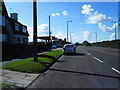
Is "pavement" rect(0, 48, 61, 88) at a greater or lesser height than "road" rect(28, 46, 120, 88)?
greater

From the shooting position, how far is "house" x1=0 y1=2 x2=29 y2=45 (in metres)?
33.7

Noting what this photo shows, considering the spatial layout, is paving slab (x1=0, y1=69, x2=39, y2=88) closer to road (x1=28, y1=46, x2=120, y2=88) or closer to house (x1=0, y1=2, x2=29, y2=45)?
road (x1=28, y1=46, x2=120, y2=88)

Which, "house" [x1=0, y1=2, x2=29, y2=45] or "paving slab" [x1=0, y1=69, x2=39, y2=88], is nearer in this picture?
"paving slab" [x1=0, y1=69, x2=39, y2=88]

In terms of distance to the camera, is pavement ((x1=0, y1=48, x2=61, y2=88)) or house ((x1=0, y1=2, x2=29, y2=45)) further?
house ((x1=0, y1=2, x2=29, y2=45))

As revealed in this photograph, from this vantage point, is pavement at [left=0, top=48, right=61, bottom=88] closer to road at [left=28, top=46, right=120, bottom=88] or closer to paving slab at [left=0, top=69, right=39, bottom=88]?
paving slab at [left=0, top=69, right=39, bottom=88]

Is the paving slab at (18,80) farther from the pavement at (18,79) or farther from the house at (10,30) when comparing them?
the house at (10,30)

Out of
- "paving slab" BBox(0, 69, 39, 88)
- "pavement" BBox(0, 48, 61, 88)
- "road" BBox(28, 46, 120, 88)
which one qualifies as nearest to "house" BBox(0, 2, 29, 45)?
"road" BBox(28, 46, 120, 88)

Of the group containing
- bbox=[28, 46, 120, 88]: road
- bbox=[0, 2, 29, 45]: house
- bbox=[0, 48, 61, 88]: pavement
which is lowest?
bbox=[28, 46, 120, 88]: road

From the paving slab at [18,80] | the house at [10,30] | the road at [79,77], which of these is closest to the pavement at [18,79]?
the paving slab at [18,80]

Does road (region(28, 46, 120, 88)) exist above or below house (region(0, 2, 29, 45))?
below

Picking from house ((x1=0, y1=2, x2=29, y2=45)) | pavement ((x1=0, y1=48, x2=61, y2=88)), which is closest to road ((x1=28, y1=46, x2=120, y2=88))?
pavement ((x1=0, y1=48, x2=61, y2=88))

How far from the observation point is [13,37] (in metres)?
39.9

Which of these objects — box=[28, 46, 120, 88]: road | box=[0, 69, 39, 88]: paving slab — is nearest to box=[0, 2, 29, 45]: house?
box=[28, 46, 120, 88]: road

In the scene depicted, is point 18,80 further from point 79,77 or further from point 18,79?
point 79,77
